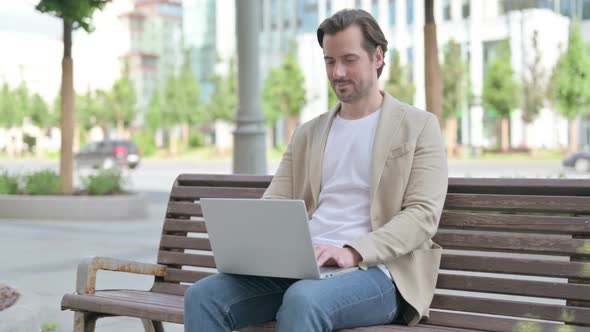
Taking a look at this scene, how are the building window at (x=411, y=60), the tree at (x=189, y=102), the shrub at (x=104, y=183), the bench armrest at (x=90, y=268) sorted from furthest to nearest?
the tree at (x=189, y=102) → the building window at (x=411, y=60) → the shrub at (x=104, y=183) → the bench armrest at (x=90, y=268)

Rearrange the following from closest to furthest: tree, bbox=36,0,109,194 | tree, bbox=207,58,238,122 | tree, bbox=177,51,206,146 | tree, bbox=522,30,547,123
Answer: tree, bbox=36,0,109,194 < tree, bbox=522,30,547,123 < tree, bbox=207,58,238,122 < tree, bbox=177,51,206,146

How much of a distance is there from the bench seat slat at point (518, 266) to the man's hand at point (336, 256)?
1.90 ft

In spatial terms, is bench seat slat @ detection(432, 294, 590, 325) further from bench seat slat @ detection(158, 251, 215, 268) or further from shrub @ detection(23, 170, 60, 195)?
shrub @ detection(23, 170, 60, 195)

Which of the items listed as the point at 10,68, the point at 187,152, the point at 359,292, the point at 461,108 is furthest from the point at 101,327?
the point at 10,68

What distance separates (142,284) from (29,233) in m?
4.85

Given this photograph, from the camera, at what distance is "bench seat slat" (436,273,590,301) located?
3.10 metres

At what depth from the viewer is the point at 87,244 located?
398 inches

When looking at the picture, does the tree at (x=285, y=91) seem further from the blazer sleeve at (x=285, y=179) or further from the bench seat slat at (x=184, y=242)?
the blazer sleeve at (x=285, y=179)

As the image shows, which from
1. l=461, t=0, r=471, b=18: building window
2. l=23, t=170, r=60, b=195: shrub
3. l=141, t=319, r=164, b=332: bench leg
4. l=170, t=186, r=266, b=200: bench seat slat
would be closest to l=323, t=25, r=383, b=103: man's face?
l=170, t=186, r=266, b=200: bench seat slat

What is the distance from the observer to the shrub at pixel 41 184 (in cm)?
1385

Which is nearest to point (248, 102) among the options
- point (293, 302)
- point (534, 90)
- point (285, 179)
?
point (285, 179)

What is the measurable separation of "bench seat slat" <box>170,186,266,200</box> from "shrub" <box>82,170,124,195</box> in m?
9.64

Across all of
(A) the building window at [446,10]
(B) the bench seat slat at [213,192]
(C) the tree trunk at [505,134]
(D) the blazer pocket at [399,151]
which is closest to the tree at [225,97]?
(A) the building window at [446,10]

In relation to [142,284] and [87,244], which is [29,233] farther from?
[142,284]
